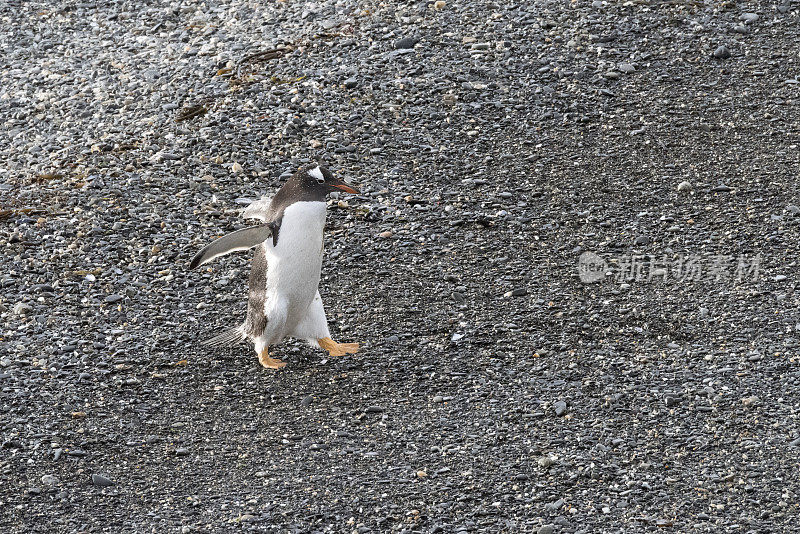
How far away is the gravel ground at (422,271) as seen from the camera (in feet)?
13.9

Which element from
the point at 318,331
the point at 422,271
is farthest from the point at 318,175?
the point at 422,271

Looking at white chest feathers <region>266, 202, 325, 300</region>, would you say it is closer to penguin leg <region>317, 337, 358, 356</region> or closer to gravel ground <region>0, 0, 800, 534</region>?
penguin leg <region>317, 337, 358, 356</region>

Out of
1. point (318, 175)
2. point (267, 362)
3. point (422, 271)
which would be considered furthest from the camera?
point (422, 271)

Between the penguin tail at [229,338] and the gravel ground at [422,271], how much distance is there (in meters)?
0.07

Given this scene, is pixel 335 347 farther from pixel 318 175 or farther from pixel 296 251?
pixel 318 175

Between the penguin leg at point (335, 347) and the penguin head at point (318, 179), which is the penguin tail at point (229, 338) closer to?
the penguin leg at point (335, 347)

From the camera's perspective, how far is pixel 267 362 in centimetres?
506

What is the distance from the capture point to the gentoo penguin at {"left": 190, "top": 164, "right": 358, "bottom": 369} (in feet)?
15.8

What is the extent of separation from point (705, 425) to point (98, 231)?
3904mm

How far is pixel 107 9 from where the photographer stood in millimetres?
9633

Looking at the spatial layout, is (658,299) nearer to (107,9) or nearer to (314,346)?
(314,346)

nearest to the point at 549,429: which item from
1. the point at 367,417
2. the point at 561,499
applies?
the point at 561,499

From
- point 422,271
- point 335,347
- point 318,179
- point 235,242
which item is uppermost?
point 318,179

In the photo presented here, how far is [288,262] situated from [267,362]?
573 millimetres
